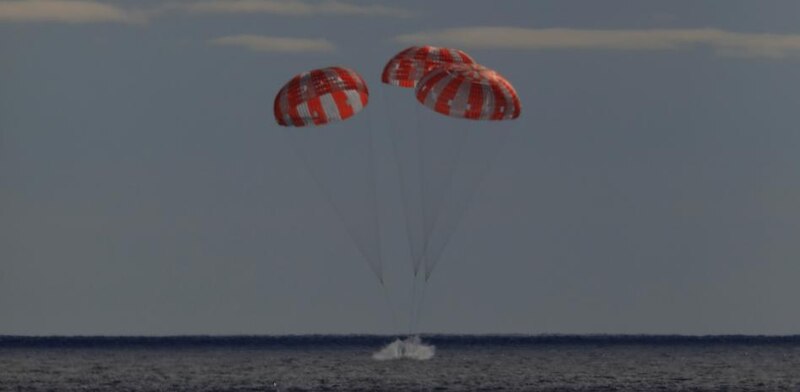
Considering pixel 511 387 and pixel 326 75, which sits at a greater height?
pixel 326 75

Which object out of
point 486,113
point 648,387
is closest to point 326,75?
point 486,113

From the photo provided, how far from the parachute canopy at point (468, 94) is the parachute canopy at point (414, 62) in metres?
2.37

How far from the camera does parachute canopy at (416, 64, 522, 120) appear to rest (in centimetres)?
6056

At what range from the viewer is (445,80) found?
2395 inches

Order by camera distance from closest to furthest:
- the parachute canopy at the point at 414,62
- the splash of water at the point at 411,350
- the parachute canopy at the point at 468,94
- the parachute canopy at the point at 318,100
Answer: the parachute canopy at the point at 468,94 → the parachute canopy at the point at 318,100 → the parachute canopy at the point at 414,62 → the splash of water at the point at 411,350

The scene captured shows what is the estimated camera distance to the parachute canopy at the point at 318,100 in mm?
63031

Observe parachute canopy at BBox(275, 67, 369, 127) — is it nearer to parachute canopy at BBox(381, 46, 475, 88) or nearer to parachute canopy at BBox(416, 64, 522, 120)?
parachute canopy at BBox(381, 46, 475, 88)

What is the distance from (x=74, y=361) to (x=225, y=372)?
27.1 m

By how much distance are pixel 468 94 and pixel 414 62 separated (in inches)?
174

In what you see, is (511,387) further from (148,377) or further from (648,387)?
(148,377)

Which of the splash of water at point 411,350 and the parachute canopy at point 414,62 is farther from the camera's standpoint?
the splash of water at point 411,350

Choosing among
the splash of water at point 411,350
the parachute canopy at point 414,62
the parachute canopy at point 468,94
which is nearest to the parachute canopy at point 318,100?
the parachute canopy at point 414,62

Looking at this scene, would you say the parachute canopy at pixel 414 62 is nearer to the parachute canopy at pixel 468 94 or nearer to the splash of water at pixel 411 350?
the parachute canopy at pixel 468 94

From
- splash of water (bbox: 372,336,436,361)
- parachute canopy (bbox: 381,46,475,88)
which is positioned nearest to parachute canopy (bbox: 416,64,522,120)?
parachute canopy (bbox: 381,46,475,88)
